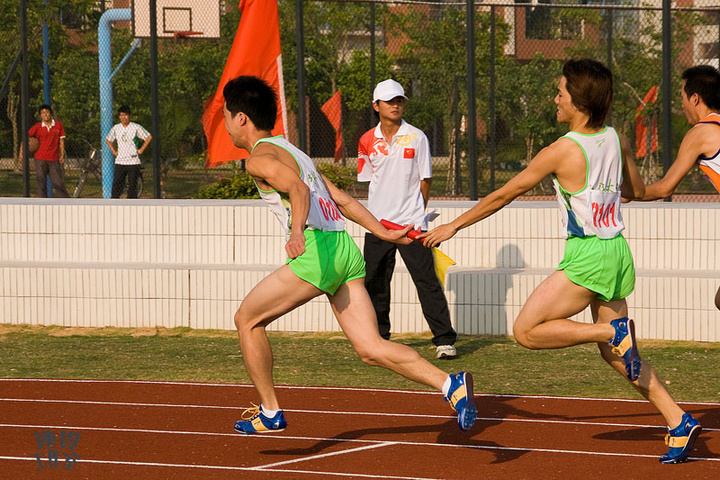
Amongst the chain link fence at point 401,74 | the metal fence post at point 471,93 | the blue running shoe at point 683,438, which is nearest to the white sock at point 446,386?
the blue running shoe at point 683,438

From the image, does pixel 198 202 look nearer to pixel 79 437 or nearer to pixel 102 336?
pixel 102 336

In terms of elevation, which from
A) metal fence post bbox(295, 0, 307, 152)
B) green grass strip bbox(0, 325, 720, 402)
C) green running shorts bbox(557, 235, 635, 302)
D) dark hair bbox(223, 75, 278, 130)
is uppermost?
metal fence post bbox(295, 0, 307, 152)

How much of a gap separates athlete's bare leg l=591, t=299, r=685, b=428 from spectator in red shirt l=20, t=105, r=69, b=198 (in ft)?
38.3

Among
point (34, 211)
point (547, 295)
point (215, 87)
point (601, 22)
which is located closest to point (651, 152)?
point (601, 22)

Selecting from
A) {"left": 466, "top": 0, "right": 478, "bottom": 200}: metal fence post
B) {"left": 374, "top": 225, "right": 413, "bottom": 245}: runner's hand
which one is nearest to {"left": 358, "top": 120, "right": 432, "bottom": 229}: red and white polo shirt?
{"left": 374, "top": 225, "right": 413, "bottom": 245}: runner's hand

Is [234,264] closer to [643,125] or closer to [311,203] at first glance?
[311,203]

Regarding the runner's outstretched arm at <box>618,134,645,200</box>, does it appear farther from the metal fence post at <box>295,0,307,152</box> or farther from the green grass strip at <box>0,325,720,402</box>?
the metal fence post at <box>295,0,307,152</box>

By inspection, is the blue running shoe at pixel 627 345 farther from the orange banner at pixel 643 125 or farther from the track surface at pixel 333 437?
the orange banner at pixel 643 125

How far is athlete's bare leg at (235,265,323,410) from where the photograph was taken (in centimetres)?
605

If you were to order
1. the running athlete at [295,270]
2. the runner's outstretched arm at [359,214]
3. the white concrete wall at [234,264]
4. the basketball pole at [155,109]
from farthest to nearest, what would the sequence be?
1. the basketball pole at [155,109]
2. the white concrete wall at [234,264]
3. the runner's outstretched arm at [359,214]
4. the running athlete at [295,270]

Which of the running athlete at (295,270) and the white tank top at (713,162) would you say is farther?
the white tank top at (713,162)

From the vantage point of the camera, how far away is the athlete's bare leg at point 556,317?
5926 millimetres

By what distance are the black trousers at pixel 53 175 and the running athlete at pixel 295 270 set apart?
1086cm

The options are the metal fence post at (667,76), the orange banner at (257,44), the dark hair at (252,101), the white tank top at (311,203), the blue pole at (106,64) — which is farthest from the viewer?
the blue pole at (106,64)
